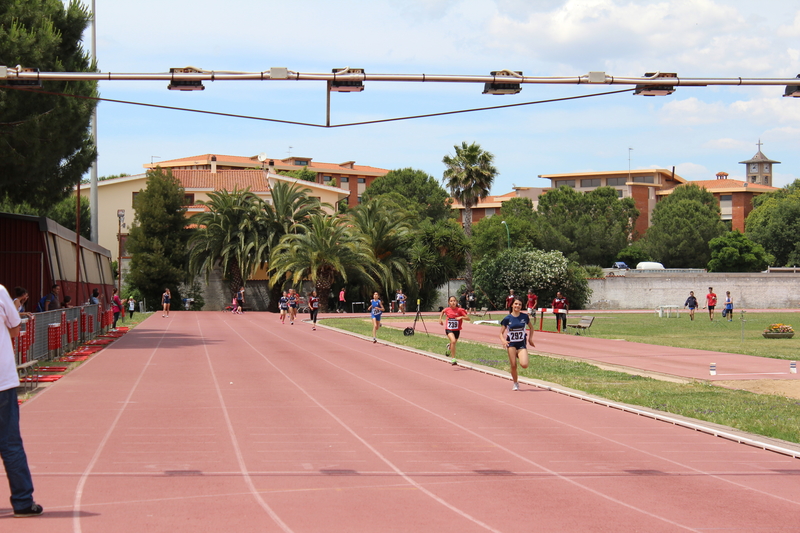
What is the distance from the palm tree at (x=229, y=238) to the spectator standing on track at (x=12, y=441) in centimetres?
4643

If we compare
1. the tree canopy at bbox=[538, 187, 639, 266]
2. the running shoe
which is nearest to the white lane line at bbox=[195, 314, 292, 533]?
the running shoe

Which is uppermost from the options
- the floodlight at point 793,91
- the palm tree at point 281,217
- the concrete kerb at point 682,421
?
the palm tree at point 281,217

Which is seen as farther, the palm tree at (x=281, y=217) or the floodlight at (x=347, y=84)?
the palm tree at (x=281, y=217)

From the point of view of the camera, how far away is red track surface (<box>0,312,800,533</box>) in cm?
674

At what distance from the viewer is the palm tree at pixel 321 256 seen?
48875 millimetres

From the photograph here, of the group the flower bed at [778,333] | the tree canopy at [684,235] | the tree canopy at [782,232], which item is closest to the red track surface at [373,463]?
the flower bed at [778,333]

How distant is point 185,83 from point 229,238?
144ft

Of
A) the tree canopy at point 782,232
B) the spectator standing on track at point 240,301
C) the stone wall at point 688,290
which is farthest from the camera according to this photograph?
the tree canopy at point 782,232

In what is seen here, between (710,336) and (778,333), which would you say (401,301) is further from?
(778,333)

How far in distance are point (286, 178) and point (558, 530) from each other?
77285mm

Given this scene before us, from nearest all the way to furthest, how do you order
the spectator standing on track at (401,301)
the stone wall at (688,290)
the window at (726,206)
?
the spectator standing on track at (401,301)
the stone wall at (688,290)
the window at (726,206)

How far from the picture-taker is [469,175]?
2207 inches

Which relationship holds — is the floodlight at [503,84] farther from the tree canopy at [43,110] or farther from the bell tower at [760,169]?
the bell tower at [760,169]

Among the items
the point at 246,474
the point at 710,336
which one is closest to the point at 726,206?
the point at 710,336
